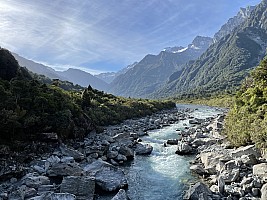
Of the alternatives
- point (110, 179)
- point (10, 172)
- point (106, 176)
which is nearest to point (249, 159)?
point (110, 179)

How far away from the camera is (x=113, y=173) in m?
23.8

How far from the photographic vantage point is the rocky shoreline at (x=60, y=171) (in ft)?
64.4

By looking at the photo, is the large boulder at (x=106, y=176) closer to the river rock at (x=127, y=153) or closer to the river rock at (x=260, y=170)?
the river rock at (x=127, y=153)

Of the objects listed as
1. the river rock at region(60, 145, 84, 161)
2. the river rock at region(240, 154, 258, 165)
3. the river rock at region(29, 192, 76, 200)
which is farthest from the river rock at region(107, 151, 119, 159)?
the river rock at region(240, 154, 258, 165)

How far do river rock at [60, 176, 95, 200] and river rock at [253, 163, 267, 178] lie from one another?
13.1 metres

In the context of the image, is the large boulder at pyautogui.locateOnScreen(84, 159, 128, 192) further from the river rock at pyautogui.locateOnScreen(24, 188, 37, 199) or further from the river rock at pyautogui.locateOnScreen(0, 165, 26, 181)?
the river rock at pyautogui.locateOnScreen(0, 165, 26, 181)

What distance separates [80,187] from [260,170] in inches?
563

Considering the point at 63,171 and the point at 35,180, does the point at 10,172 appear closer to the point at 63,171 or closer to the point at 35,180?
the point at 35,180

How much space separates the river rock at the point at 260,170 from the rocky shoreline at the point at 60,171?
35.0 ft

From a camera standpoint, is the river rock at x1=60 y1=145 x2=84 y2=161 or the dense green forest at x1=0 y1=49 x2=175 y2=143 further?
the river rock at x1=60 y1=145 x2=84 y2=161

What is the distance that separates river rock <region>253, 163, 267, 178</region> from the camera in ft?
69.6

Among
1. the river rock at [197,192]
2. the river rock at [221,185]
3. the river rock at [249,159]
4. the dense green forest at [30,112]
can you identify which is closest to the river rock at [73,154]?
the dense green forest at [30,112]

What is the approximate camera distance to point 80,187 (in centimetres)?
2011

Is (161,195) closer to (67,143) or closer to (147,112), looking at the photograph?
(67,143)
